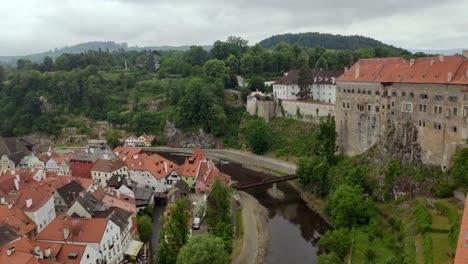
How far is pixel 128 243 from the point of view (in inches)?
1298

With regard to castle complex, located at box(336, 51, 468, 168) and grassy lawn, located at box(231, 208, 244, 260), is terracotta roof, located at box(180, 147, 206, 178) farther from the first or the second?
castle complex, located at box(336, 51, 468, 168)

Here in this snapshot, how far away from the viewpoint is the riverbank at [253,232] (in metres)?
32.2

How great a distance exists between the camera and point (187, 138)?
76.1 m

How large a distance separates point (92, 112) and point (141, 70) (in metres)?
28.9

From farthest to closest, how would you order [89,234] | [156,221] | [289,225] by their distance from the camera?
1. [156,221]
2. [289,225]
3. [89,234]

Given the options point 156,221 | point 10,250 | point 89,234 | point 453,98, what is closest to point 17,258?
point 10,250

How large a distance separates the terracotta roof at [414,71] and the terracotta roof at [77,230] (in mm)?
32789

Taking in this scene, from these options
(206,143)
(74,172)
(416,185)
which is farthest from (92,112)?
(416,185)

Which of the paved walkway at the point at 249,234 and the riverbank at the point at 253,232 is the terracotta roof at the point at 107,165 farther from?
the paved walkway at the point at 249,234

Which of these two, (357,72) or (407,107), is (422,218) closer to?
(407,107)

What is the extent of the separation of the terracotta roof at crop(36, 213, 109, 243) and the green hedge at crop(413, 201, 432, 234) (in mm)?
24657

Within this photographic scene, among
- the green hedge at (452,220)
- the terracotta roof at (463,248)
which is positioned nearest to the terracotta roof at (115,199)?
the green hedge at (452,220)

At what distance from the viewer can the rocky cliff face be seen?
74.2m

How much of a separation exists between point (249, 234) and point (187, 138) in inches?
1673
